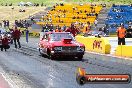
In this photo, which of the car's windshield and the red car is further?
the car's windshield

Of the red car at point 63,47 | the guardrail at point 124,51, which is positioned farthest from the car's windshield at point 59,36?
the guardrail at point 124,51

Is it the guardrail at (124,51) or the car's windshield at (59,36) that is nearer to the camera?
the guardrail at (124,51)

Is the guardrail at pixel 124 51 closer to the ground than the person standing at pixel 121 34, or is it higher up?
closer to the ground

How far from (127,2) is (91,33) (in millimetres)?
46241

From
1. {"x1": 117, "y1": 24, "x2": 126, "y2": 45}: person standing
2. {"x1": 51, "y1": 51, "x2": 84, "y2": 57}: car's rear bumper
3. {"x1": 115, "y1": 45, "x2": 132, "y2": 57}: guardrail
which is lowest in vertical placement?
{"x1": 51, "y1": 51, "x2": 84, "y2": 57}: car's rear bumper

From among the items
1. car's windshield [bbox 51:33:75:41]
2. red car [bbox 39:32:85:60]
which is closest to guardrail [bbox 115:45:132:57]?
red car [bbox 39:32:85:60]

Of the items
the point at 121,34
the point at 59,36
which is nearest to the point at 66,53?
the point at 59,36

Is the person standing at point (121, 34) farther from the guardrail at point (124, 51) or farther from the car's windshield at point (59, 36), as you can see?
the car's windshield at point (59, 36)

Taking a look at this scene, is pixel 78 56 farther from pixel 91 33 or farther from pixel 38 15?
pixel 38 15

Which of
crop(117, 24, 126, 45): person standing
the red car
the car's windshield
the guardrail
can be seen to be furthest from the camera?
crop(117, 24, 126, 45): person standing

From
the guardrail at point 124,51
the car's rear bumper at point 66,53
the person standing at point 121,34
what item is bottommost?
the car's rear bumper at point 66,53

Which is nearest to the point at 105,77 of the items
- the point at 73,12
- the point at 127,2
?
the point at 73,12

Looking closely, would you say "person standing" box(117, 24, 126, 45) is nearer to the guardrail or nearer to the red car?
the guardrail

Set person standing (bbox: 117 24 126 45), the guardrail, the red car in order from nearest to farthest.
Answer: the guardrail → the red car → person standing (bbox: 117 24 126 45)
